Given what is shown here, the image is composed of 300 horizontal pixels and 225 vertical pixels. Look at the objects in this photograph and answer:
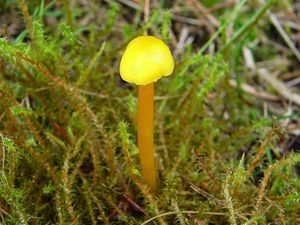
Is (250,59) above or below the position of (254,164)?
above

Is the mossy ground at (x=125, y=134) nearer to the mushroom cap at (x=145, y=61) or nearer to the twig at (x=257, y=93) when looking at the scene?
the twig at (x=257, y=93)

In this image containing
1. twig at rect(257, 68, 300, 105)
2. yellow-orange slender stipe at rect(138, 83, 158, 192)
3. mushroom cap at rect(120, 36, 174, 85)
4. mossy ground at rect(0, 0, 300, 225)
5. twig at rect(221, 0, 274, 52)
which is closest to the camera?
mushroom cap at rect(120, 36, 174, 85)

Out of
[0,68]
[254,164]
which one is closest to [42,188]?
[0,68]

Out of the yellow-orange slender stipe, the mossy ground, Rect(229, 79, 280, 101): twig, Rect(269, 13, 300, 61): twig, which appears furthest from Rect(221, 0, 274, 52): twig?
the yellow-orange slender stipe

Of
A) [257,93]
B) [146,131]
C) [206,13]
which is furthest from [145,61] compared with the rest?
[206,13]

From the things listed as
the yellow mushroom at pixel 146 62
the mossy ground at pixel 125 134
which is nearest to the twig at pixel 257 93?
the mossy ground at pixel 125 134

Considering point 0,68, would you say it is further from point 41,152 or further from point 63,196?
point 63,196

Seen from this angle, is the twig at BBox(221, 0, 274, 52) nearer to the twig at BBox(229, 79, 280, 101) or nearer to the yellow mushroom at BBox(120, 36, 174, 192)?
the twig at BBox(229, 79, 280, 101)
